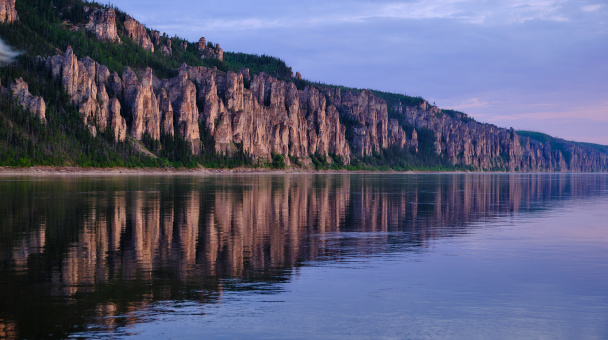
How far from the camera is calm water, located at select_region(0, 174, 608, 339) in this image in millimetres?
15320

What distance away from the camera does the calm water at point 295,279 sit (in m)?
15.3

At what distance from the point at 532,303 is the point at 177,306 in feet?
34.4

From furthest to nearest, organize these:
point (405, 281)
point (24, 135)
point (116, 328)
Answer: point (24, 135) < point (405, 281) < point (116, 328)

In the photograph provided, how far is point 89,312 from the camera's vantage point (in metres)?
16.0

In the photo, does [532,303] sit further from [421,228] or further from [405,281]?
[421,228]

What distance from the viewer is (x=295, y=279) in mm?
20938

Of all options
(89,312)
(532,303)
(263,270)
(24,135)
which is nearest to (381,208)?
(263,270)

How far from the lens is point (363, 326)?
1538 centimetres

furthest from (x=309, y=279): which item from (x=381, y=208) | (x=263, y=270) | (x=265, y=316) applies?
(x=381, y=208)

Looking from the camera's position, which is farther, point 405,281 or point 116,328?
point 405,281

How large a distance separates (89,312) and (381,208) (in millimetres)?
39725

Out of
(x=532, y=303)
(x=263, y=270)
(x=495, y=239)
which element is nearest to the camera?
(x=532, y=303)

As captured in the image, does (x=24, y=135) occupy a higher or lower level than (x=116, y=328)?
higher

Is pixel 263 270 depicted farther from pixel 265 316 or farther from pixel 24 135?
pixel 24 135
